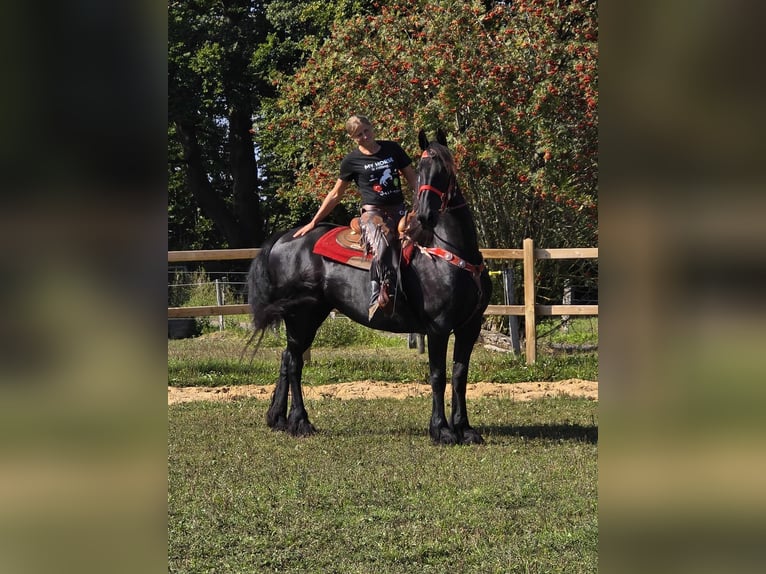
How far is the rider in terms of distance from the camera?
740 cm

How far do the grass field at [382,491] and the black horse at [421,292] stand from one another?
0.39 metres

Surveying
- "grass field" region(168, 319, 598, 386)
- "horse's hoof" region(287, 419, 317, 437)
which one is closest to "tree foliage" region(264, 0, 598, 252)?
"grass field" region(168, 319, 598, 386)

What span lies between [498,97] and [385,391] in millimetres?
5038

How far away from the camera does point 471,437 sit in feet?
24.1

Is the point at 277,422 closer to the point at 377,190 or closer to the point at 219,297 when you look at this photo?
the point at 377,190

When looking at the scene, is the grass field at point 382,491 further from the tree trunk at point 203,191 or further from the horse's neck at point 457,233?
the tree trunk at point 203,191

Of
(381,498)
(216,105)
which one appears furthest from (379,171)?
(216,105)

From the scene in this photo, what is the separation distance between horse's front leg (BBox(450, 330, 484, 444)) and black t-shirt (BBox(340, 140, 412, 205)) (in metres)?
1.26

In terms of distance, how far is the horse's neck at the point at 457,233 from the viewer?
23.9ft
